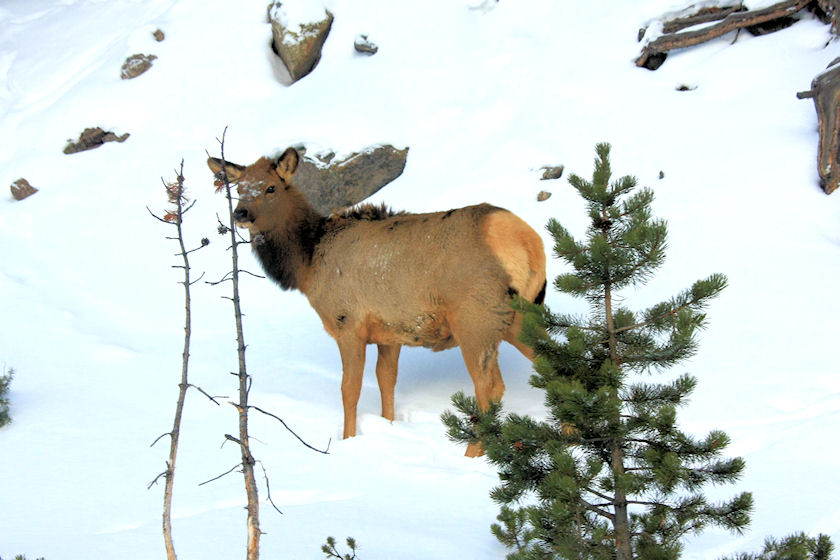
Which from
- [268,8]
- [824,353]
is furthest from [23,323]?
[268,8]

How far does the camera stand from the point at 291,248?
8.38m

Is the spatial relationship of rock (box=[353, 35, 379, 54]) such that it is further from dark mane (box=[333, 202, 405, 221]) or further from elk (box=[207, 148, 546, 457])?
dark mane (box=[333, 202, 405, 221])

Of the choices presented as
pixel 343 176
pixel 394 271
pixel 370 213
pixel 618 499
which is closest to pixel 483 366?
pixel 394 271

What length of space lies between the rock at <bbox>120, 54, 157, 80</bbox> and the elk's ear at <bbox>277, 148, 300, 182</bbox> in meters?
12.1

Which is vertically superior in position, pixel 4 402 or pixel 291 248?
pixel 291 248

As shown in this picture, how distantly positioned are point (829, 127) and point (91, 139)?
49.0ft

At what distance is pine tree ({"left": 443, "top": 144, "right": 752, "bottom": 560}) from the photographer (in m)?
3.33

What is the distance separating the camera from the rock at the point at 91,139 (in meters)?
17.1

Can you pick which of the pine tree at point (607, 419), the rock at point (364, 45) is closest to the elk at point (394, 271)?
the pine tree at point (607, 419)

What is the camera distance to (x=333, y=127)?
581 inches

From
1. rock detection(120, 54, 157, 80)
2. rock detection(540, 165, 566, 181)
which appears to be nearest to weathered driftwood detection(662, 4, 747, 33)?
rock detection(540, 165, 566, 181)

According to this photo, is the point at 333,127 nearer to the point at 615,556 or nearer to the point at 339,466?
the point at 339,466

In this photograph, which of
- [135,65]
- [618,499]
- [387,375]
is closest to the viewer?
[618,499]

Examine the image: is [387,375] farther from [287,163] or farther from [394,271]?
[287,163]
